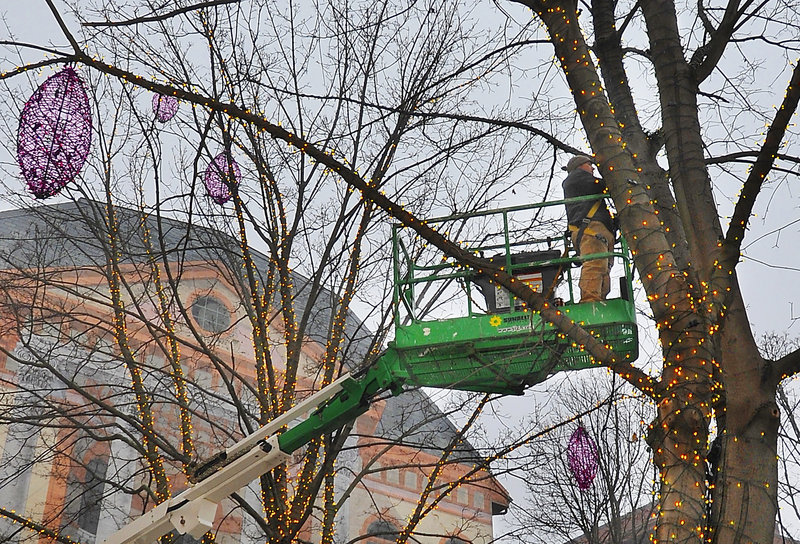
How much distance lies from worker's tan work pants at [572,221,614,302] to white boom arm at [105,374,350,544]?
241 cm

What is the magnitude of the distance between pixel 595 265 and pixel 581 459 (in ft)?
27.5

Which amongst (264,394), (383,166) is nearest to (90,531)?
(264,394)

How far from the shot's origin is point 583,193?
7.63 meters

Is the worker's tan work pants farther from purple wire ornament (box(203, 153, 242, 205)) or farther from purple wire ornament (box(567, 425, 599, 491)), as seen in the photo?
purple wire ornament (box(567, 425, 599, 491))

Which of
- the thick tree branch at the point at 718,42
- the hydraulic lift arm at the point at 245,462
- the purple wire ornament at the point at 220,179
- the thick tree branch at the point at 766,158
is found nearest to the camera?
the thick tree branch at the point at 766,158

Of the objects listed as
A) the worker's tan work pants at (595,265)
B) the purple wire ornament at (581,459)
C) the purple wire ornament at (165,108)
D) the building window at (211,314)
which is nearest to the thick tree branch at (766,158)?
the worker's tan work pants at (595,265)

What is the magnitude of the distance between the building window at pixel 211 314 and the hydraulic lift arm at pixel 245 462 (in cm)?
1097

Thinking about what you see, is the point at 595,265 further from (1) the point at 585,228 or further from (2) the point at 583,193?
(2) the point at 583,193

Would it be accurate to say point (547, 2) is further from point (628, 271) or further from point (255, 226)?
point (255, 226)

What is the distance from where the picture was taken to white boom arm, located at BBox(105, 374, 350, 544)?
807cm

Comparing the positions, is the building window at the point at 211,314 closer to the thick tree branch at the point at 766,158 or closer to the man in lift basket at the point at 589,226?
the man in lift basket at the point at 589,226

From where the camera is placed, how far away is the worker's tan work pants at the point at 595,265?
6.97 metres

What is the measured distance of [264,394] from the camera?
383 inches

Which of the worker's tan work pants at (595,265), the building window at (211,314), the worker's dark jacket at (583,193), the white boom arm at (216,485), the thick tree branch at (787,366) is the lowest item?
the thick tree branch at (787,366)
